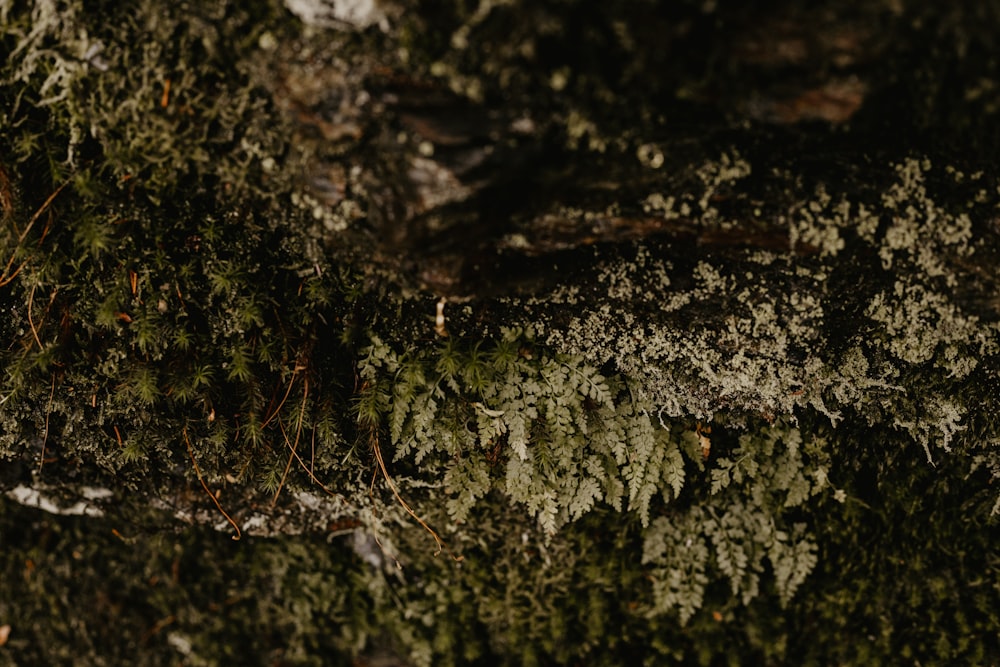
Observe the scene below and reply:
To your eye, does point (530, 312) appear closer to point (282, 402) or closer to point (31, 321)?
point (282, 402)

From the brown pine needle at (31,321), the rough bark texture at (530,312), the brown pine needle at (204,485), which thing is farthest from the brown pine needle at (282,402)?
the brown pine needle at (31,321)

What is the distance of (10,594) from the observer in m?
5.68

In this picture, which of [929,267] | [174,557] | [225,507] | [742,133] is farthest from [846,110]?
[174,557]

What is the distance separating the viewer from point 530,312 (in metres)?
3.40

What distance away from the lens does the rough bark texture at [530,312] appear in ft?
7.88

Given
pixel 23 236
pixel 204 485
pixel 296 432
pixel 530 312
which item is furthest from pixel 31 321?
pixel 530 312

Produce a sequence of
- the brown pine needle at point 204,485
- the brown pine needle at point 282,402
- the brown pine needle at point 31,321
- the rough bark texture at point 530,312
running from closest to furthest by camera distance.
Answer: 1. the rough bark texture at point 530,312
2. the brown pine needle at point 31,321
3. the brown pine needle at point 282,402
4. the brown pine needle at point 204,485

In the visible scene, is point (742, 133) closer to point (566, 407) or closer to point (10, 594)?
point (566, 407)

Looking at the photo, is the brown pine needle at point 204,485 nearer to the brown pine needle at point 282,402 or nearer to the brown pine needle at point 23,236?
the brown pine needle at point 282,402

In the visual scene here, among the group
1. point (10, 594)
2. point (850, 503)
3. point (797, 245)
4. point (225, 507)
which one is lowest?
point (10, 594)

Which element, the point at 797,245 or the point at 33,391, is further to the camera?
the point at 33,391

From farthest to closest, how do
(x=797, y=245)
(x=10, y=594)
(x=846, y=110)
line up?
1. (x=10, y=594)
2. (x=797, y=245)
3. (x=846, y=110)

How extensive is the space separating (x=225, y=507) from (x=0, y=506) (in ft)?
8.98

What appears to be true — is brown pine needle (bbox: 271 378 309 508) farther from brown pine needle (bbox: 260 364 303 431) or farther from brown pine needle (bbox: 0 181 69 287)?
brown pine needle (bbox: 0 181 69 287)
